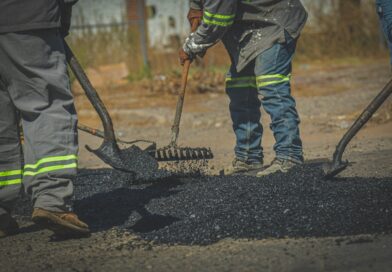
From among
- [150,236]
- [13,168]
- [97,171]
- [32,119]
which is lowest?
[97,171]

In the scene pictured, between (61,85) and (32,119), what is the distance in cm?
26

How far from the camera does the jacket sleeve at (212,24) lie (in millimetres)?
5098

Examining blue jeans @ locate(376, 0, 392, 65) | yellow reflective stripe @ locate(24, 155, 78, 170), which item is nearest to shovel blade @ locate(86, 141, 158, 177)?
yellow reflective stripe @ locate(24, 155, 78, 170)

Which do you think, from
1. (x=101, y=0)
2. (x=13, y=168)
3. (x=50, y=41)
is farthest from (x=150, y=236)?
(x=101, y=0)

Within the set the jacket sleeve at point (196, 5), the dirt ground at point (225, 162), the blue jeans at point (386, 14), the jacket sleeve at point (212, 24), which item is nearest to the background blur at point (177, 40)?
the dirt ground at point (225, 162)

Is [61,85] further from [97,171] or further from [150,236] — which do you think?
Answer: [97,171]

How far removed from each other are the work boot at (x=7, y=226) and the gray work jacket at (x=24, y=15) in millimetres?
1177

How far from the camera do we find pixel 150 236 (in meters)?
3.95

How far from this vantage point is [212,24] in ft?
17.0

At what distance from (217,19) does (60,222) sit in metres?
2.19

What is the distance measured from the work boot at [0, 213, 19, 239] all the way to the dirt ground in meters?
0.06

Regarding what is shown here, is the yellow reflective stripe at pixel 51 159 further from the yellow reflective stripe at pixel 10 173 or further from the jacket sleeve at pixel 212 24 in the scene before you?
the jacket sleeve at pixel 212 24

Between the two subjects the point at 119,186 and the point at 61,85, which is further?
the point at 119,186

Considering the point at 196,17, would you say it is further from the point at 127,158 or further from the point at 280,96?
the point at 127,158
